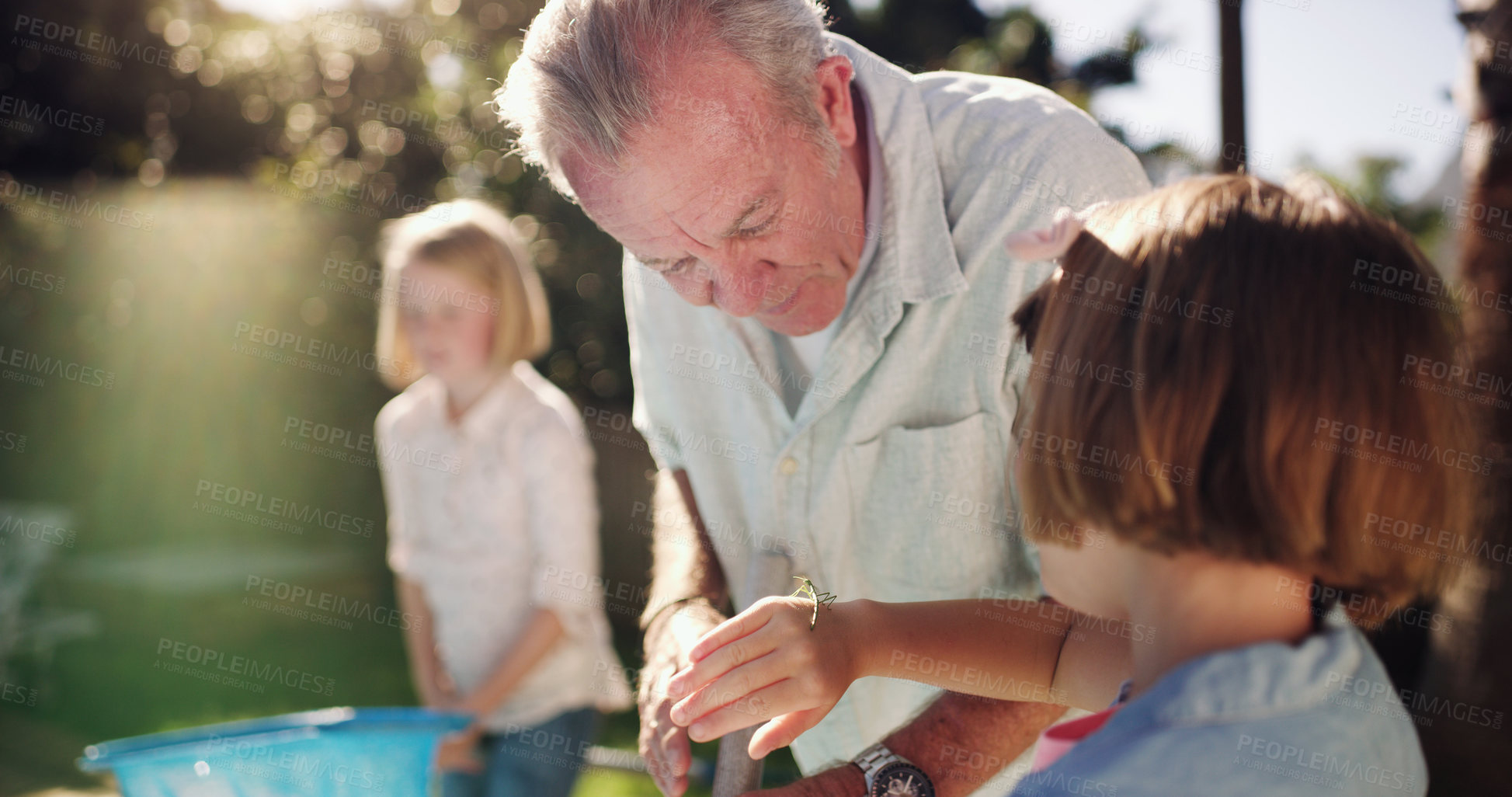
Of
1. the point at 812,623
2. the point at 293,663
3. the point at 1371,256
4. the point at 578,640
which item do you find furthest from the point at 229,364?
the point at 1371,256

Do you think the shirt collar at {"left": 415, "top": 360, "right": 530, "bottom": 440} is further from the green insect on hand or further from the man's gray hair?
the green insect on hand

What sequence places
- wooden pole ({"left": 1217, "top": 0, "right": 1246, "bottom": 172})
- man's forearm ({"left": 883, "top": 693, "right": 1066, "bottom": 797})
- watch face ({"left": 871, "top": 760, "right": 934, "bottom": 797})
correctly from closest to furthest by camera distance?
watch face ({"left": 871, "top": 760, "right": 934, "bottom": 797}) → man's forearm ({"left": 883, "top": 693, "right": 1066, "bottom": 797}) → wooden pole ({"left": 1217, "top": 0, "right": 1246, "bottom": 172})

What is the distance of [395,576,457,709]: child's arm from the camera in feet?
11.5

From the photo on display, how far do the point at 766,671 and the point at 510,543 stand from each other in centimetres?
200

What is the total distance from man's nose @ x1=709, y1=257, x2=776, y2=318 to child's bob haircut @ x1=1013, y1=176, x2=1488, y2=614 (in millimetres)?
861

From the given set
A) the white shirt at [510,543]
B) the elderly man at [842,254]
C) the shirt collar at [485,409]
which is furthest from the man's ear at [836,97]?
the shirt collar at [485,409]

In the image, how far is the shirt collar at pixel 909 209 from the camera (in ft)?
6.63

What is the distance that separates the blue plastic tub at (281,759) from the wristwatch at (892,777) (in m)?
0.80

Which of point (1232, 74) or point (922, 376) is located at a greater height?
point (1232, 74)

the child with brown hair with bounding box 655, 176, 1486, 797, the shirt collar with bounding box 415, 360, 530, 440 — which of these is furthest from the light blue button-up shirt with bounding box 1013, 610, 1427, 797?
the shirt collar with bounding box 415, 360, 530, 440

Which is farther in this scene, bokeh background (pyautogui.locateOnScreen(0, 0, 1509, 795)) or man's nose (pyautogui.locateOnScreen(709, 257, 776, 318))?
bokeh background (pyautogui.locateOnScreen(0, 0, 1509, 795))

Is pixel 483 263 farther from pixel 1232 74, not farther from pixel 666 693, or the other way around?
pixel 1232 74

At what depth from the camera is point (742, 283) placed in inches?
78.6

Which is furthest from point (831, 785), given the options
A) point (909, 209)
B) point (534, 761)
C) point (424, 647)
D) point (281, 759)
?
point (424, 647)
